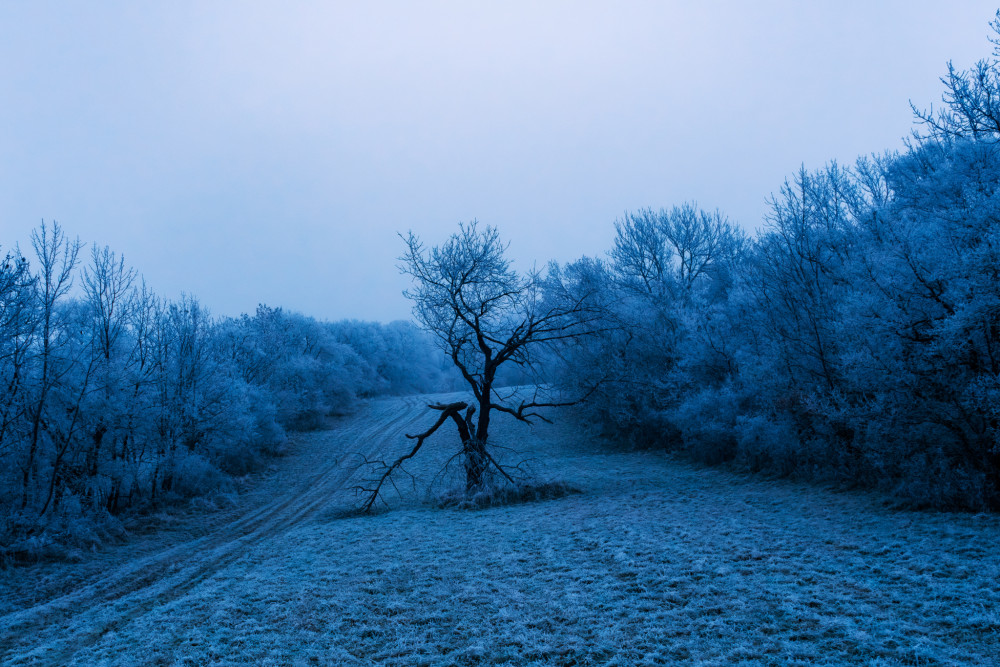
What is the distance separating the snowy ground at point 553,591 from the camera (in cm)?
509

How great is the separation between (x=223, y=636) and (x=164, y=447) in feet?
46.1

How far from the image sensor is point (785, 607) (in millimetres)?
5562

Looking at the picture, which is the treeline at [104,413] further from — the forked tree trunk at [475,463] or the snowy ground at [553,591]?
the forked tree trunk at [475,463]

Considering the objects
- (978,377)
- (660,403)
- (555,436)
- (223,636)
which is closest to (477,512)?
(223,636)

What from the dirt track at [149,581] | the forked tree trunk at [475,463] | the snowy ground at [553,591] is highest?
the forked tree trunk at [475,463]

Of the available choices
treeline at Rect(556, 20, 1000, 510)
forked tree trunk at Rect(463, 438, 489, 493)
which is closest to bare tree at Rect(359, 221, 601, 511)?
forked tree trunk at Rect(463, 438, 489, 493)

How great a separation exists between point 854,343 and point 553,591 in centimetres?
834

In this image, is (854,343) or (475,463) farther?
(475,463)

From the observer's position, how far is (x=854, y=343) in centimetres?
1146

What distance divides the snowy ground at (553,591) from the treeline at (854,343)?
4.79 feet

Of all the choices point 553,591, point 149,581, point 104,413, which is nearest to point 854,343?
point 553,591

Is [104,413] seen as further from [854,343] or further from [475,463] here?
[854,343]

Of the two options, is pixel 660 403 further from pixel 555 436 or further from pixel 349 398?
pixel 349 398

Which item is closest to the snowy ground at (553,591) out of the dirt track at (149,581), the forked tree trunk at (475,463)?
the dirt track at (149,581)
